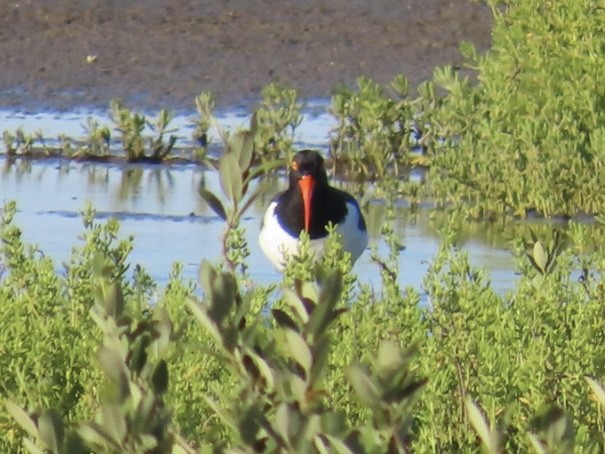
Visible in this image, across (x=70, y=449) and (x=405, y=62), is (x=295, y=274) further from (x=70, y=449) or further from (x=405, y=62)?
(x=405, y=62)

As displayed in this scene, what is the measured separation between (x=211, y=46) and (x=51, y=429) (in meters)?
11.6

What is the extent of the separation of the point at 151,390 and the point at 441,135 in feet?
23.7

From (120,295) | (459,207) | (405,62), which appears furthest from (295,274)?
(405,62)

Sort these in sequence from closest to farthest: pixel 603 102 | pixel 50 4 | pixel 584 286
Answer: pixel 584 286
pixel 603 102
pixel 50 4

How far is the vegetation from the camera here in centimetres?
244

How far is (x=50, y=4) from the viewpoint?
580 inches

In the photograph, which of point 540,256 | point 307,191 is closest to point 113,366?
point 540,256

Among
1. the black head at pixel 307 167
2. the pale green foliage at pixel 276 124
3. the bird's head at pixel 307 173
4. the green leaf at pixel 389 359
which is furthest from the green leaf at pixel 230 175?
the pale green foliage at pixel 276 124

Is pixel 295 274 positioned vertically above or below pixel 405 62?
below

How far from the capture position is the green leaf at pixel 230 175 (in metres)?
2.76

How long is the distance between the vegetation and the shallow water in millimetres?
543

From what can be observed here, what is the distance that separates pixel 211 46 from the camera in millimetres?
13789

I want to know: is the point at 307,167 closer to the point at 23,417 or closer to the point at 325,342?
the point at 325,342

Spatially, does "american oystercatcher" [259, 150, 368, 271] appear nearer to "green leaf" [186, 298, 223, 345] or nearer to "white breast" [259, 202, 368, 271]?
"white breast" [259, 202, 368, 271]
